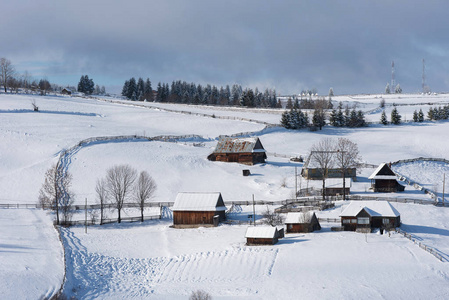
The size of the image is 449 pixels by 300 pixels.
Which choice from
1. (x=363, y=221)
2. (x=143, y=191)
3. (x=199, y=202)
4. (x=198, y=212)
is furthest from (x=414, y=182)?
(x=143, y=191)

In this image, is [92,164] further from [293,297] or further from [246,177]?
[293,297]

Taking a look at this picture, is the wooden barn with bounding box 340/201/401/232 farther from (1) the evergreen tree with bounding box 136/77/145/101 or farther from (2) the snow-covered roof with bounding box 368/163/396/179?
(1) the evergreen tree with bounding box 136/77/145/101

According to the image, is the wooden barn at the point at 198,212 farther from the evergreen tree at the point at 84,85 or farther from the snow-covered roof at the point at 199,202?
the evergreen tree at the point at 84,85

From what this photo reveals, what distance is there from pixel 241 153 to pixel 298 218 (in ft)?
93.9

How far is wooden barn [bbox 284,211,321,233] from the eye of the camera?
42.9 m

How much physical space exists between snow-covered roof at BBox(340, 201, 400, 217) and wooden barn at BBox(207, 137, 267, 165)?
27.1 meters

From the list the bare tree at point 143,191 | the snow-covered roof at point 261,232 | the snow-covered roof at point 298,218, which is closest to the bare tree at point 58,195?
the bare tree at point 143,191

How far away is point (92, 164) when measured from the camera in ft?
212

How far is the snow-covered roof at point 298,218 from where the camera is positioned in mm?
43094

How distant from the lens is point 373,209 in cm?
4441

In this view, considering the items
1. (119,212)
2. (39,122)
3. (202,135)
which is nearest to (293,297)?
(119,212)

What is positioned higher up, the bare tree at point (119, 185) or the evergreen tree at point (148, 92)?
the evergreen tree at point (148, 92)

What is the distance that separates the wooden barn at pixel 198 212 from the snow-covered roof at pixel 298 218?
7.64 m

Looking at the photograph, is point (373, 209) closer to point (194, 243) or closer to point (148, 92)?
point (194, 243)
